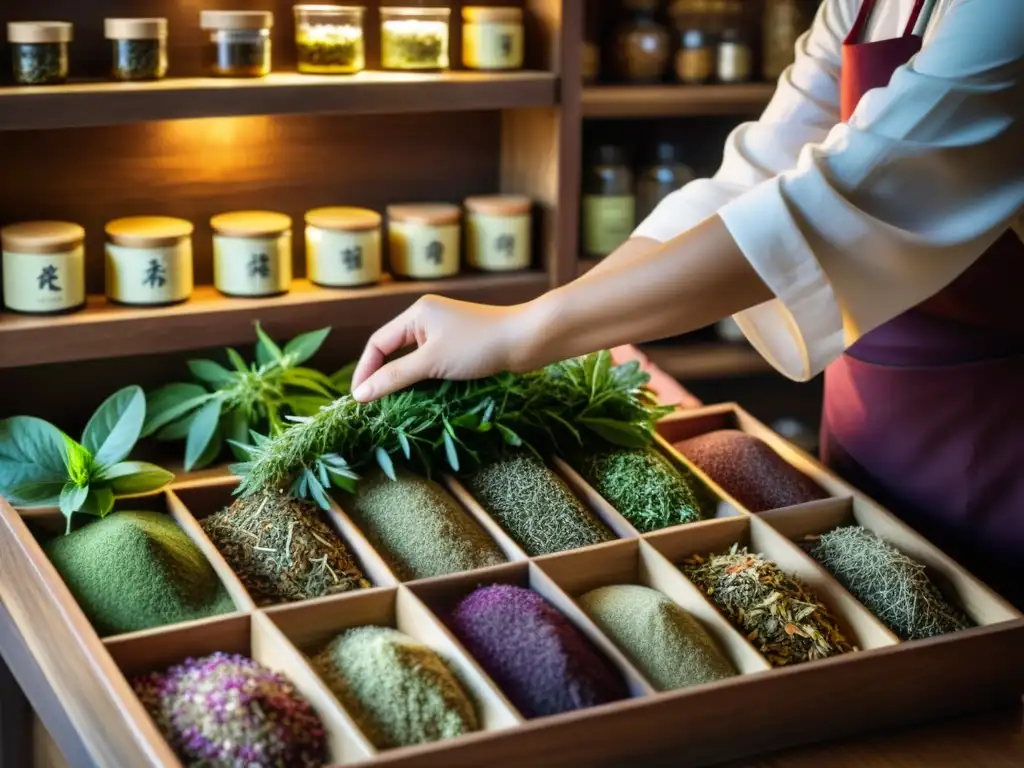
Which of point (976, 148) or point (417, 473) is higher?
point (976, 148)

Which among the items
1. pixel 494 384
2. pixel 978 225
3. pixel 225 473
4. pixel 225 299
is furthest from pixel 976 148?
pixel 225 299

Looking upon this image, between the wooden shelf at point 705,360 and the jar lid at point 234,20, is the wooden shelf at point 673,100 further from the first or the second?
the jar lid at point 234,20

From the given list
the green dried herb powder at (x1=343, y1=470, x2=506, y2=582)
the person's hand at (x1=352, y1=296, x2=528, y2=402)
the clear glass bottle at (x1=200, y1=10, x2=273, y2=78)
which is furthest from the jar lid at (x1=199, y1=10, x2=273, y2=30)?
the green dried herb powder at (x1=343, y1=470, x2=506, y2=582)

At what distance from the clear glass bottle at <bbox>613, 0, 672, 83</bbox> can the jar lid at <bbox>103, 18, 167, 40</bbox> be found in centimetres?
82

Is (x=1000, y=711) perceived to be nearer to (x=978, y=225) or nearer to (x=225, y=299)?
(x=978, y=225)

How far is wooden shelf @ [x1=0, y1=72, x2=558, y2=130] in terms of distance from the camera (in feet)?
5.49

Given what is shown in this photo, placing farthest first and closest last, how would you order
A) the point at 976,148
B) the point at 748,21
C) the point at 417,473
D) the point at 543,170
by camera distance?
1. the point at 748,21
2. the point at 543,170
3. the point at 417,473
4. the point at 976,148

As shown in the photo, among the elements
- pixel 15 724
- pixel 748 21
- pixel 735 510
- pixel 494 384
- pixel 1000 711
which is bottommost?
pixel 15 724

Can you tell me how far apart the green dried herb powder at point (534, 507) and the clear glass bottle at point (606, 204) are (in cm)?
86

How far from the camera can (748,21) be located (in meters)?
2.40

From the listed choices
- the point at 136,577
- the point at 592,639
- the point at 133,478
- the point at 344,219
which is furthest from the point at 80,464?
the point at 344,219

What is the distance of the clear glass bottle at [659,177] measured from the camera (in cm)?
231

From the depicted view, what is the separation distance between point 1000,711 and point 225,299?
116cm

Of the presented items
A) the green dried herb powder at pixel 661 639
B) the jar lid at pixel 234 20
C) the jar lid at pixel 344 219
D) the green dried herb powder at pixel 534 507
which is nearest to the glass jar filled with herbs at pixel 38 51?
the jar lid at pixel 234 20
